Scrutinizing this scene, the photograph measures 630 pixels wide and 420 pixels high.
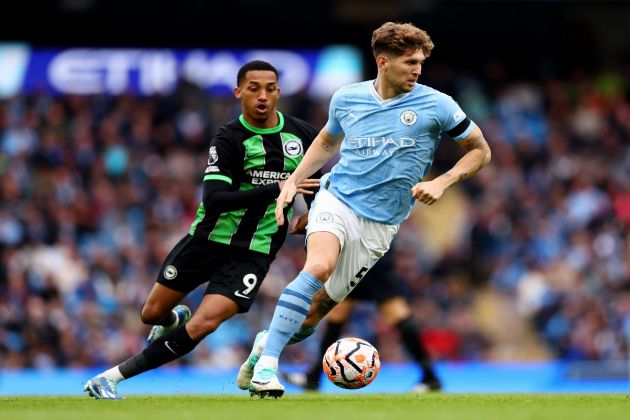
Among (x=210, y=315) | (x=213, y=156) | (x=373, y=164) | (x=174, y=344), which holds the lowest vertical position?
(x=174, y=344)

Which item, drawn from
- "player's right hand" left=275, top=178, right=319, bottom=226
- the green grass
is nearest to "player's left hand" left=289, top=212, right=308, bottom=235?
"player's right hand" left=275, top=178, right=319, bottom=226

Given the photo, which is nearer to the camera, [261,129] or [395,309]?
[261,129]

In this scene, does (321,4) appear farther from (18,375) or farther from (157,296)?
(157,296)

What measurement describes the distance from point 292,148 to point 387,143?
895 millimetres

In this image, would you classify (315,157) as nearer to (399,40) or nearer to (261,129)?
(261,129)

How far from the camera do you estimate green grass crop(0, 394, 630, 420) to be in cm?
636

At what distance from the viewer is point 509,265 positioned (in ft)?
59.0

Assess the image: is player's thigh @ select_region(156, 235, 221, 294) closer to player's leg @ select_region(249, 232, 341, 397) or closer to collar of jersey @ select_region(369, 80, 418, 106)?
player's leg @ select_region(249, 232, 341, 397)

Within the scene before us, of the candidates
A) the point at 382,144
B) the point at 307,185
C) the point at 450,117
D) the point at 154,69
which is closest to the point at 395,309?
the point at 307,185

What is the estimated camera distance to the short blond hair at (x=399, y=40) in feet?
25.1

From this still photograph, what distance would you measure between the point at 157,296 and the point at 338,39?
14228 millimetres

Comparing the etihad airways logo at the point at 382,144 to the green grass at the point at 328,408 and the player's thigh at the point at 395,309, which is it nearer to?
the green grass at the point at 328,408

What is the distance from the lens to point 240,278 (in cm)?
815

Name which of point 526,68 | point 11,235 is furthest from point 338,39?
point 11,235
